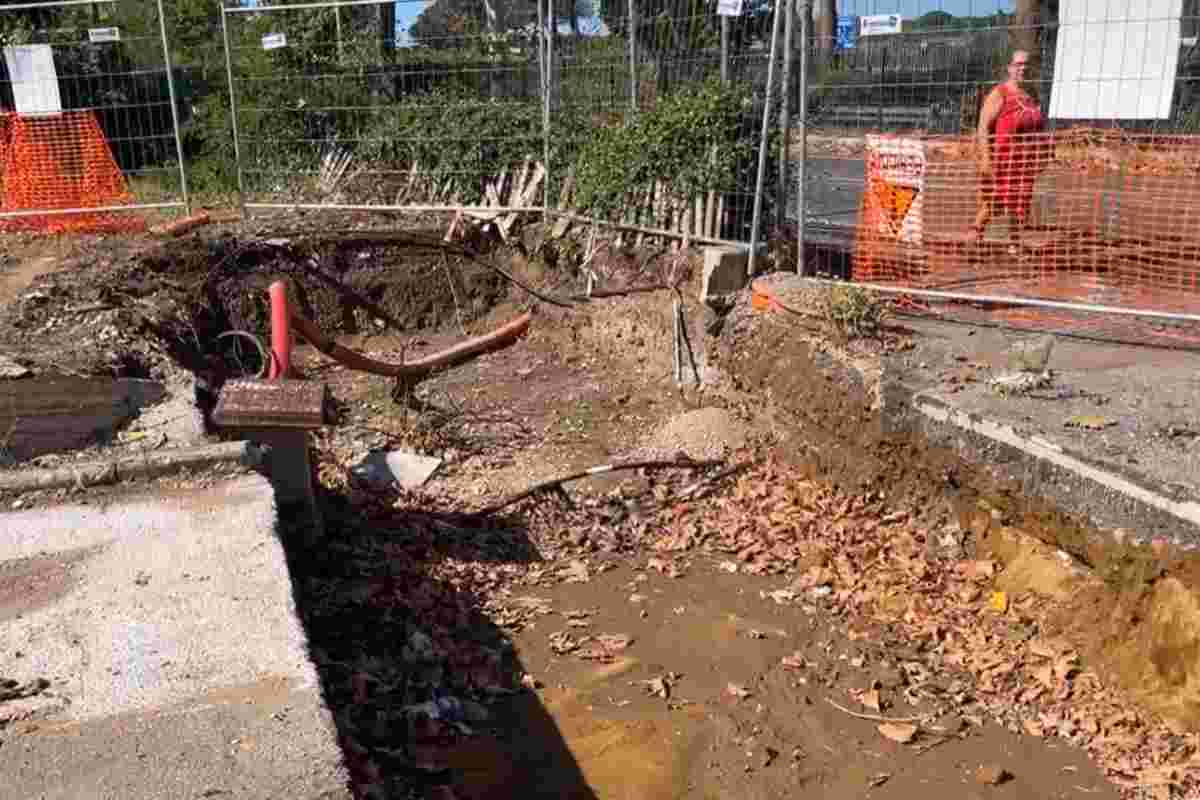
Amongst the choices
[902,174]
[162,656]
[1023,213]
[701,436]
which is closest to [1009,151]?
[1023,213]

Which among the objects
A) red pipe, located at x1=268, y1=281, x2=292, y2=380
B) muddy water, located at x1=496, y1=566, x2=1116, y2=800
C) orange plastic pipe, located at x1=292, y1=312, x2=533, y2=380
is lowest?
muddy water, located at x1=496, y1=566, x2=1116, y2=800

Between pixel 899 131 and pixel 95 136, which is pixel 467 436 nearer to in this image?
pixel 899 131

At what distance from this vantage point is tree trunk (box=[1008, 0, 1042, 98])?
339 inches

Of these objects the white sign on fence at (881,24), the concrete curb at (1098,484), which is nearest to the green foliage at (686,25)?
the white sign on fence at (881,24)

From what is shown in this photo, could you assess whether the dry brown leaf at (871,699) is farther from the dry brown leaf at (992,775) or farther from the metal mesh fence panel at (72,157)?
the metal mesh fence panel at (72,157)

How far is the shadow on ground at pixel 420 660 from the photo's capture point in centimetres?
433

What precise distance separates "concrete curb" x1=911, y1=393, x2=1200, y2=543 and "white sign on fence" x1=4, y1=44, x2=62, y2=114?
419 inches

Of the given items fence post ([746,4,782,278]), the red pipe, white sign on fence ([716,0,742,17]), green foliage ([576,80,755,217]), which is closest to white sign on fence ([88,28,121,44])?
green foliage ([576,80,755,217])

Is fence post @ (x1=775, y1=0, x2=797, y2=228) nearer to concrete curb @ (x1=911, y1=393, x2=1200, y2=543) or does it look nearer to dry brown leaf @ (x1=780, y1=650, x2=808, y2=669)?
concrete curb @ (x1=911, y1=393, x2=1200, y2=543)

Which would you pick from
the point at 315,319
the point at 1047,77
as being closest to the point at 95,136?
the point at 315,319

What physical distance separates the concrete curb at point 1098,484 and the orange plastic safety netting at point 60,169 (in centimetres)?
992

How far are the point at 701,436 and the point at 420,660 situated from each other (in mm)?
3057

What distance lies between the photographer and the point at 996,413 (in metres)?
5.59

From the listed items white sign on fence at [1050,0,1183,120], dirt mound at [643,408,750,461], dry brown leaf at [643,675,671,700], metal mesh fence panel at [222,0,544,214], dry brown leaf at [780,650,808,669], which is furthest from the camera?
metal mesh fence panel at [222,0,544,214]
